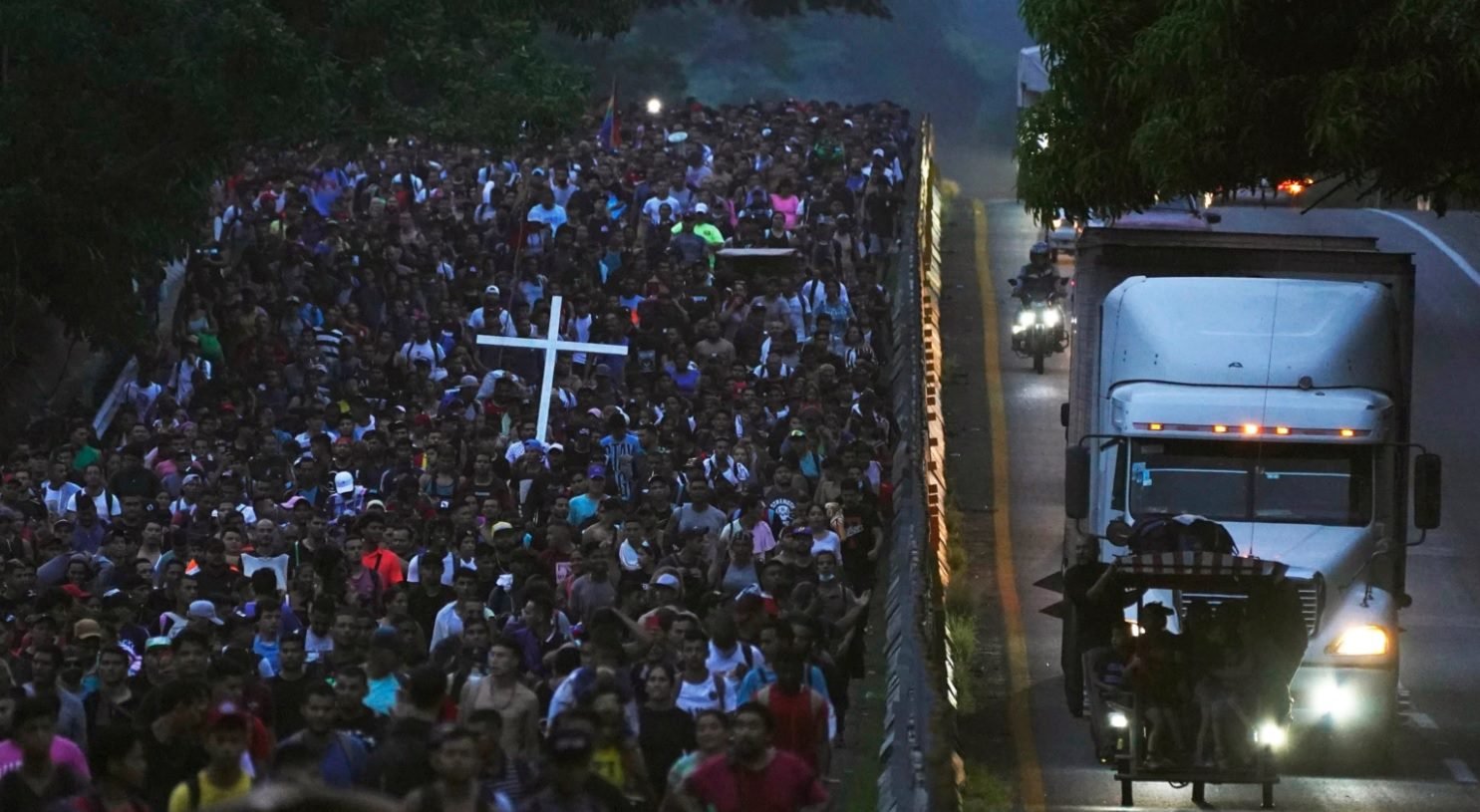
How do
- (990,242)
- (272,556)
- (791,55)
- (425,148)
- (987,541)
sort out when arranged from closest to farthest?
1. (272,556)
2. (987,541)
3. (425,148)
4. (990,242)
5. (791,55)

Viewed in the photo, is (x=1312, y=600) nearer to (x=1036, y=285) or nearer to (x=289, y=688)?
(x=289, y=688)

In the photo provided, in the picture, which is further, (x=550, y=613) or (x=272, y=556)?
(x=272, y=556)

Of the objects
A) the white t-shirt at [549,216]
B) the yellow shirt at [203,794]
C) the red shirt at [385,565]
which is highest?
the white t-shirt at [549,216]

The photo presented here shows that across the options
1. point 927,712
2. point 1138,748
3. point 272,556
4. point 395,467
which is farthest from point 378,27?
point 927,712

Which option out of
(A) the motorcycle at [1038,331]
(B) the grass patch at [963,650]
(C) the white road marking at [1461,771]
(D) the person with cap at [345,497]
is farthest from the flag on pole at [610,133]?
(C) the white road marking at [1461,771]

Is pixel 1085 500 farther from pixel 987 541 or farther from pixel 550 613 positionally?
pixel 987 541

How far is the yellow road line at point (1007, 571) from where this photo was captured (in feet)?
55.4

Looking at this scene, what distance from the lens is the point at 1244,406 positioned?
16312 millimetres

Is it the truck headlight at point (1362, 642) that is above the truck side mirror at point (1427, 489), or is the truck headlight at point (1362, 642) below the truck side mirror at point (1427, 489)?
below

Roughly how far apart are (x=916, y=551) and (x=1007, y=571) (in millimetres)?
7757

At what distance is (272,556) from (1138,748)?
6.48 m

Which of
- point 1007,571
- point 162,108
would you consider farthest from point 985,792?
point 162,108

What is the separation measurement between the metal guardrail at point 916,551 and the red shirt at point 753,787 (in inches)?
18.1

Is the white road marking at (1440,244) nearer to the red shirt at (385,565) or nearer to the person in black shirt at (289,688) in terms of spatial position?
the red shirt at (385,565)
